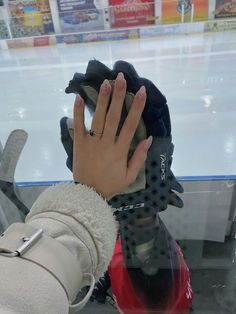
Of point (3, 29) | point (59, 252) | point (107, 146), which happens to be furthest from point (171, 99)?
point (3, 29)

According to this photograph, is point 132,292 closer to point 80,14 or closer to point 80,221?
point 80,221

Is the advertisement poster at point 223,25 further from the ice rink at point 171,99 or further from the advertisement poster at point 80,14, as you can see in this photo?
the advertisement poster at point 80,14

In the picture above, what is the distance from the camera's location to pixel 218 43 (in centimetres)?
167

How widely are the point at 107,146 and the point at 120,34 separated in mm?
1525

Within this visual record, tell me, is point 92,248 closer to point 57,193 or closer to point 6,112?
point 57,193

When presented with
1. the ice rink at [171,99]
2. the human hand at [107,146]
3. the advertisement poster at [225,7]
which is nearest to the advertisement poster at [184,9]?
the advertisement poster at [225,7]

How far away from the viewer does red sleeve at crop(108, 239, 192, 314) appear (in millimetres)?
652

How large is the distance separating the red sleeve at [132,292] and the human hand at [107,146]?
1.20 ft

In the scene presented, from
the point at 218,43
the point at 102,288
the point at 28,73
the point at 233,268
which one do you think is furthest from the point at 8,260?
the point at 218,43

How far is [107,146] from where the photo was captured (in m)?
0.33

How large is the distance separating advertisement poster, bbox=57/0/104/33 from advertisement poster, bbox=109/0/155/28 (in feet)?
0.28

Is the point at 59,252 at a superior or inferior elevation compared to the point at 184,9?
inferior

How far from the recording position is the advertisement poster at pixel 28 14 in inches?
54.0

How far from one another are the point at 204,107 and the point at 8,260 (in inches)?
37.7
